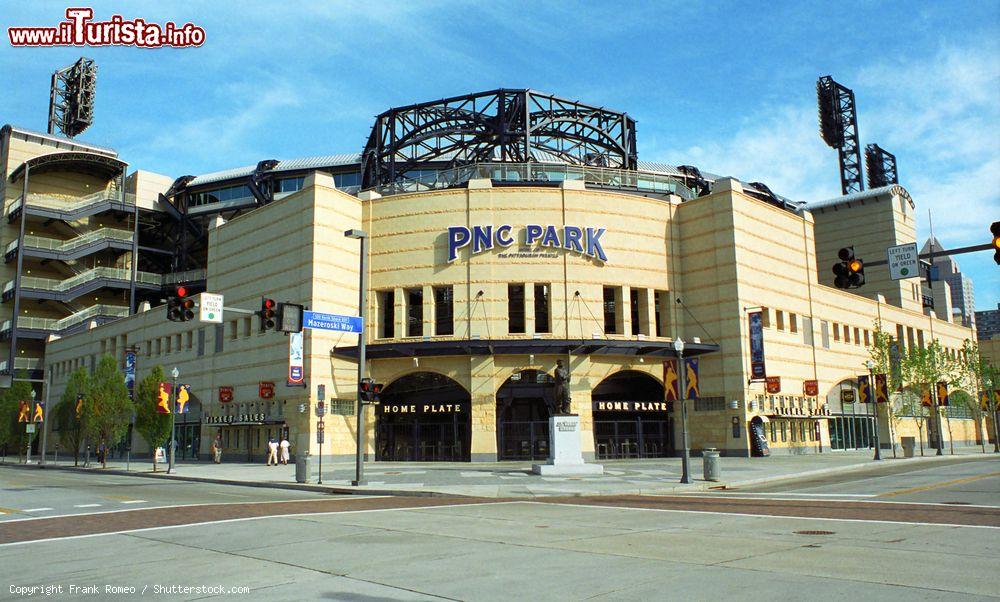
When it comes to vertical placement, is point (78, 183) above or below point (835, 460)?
above

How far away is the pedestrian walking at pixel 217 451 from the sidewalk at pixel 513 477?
5.93 m

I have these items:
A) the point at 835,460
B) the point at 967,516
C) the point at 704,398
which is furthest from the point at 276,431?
the point at 967,516

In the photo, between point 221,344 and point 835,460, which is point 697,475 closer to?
point 835,460

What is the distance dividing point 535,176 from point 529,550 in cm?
4068

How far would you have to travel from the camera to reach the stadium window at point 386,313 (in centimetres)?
4703

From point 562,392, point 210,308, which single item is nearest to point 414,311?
point 562,392

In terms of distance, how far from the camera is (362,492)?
2666cm

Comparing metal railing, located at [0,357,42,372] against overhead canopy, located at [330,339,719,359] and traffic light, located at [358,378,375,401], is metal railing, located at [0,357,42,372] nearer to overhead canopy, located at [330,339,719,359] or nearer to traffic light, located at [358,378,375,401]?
overhead canopy, located at [330,339,719,359]

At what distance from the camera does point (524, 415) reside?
151 ft

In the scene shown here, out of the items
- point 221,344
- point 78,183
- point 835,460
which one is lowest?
point 835,460

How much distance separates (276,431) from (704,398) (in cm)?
2527

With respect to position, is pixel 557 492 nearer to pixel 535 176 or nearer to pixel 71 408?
pixel 535 176

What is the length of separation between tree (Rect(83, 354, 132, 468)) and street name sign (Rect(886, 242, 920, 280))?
148ft

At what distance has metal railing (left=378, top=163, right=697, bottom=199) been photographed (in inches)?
1988
